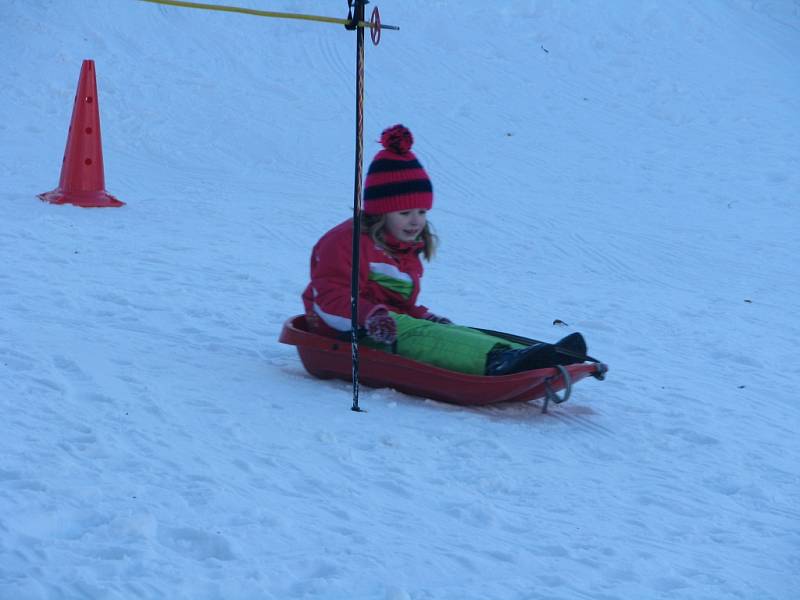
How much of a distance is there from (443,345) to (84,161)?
459cm

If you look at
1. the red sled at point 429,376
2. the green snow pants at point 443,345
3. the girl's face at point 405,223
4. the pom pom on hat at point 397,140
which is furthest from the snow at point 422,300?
the pom pom on hat at point 397,140

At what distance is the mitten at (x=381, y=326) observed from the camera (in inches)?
154

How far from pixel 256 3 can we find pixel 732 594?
34.9 ft

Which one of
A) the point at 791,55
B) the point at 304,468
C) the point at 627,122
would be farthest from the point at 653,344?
the point at 791,55

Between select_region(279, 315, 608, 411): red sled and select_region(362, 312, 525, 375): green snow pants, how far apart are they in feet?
0.24

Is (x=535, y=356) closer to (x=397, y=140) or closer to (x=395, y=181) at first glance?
(x=395, y=181)

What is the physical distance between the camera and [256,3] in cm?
1221

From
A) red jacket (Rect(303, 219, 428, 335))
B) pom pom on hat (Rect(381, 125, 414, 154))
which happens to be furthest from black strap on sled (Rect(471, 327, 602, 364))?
pom pom on hat (Rect(381, 125, 414, 154))

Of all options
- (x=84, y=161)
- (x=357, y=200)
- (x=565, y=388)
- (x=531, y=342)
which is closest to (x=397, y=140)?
(x=357, y=200)

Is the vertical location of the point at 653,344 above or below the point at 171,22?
below

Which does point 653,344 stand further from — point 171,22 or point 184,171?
point 171,22

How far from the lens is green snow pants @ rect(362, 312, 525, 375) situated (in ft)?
12.9

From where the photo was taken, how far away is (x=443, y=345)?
3.96 metres

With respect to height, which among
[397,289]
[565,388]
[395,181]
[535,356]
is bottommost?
[565,388]
